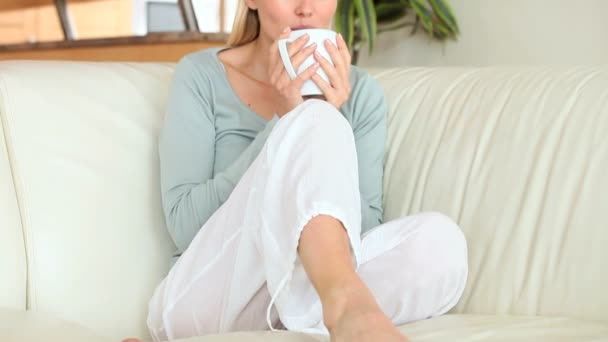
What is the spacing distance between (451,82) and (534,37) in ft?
3.58

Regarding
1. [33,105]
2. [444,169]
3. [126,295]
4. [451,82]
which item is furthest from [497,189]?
[33,105]

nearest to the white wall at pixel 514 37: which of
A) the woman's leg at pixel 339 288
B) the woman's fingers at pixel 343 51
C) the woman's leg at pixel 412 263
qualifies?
the woman's fingers at pixel 343 51

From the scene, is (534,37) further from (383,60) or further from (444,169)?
(444,169)

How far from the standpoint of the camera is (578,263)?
127 cm

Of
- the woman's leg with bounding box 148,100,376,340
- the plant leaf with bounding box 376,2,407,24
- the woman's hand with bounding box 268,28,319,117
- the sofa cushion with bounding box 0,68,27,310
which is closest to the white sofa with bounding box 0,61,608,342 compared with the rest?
the sofa cushion with bounding box 0,68,27,310

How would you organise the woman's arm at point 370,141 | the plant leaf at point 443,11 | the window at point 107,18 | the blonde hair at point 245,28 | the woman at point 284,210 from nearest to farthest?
the woman at point 284,210, the woman's arm at point 370,141, the blonde hair at point 245,28, the plant leaf at point 443,11, the window at point 107,18

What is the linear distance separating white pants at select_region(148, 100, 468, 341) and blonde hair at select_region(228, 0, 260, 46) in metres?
0.51

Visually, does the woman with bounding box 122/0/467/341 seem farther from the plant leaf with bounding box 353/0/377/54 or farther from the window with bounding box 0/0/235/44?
the window with bounding box 0/0/235/44

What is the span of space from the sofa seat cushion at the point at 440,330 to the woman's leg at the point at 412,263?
1.5 inches

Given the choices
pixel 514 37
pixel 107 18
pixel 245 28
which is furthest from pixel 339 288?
pixel 107 18

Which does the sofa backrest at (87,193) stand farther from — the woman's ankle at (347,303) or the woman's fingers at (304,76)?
the woman's ankle at (347,303)

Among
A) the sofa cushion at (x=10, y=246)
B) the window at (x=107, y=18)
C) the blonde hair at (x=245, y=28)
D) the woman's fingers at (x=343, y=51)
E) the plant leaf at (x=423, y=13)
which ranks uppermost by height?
the woman's fingers at (x=343, y=51)

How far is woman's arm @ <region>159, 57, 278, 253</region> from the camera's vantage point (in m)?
1.32

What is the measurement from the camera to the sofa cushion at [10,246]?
1286 millimetres
